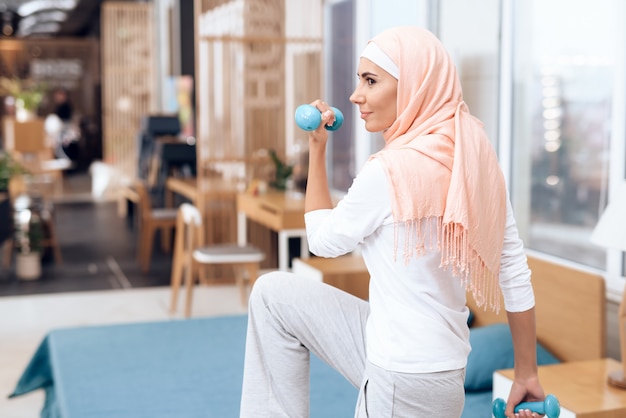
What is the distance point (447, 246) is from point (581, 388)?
45.9 inches

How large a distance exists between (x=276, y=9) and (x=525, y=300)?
4753 millimetres

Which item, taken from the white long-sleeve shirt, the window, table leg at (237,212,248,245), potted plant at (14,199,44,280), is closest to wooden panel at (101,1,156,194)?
potted plant at (14,199,44,280)

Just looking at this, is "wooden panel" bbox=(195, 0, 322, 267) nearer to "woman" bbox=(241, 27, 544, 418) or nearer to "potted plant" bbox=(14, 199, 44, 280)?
"potted plant" bbox=(14, 199, 44, 280)

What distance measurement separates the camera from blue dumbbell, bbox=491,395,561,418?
5.95 ft

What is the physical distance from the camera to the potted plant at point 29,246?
6.43m

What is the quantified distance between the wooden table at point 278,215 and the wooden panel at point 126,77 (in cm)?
647

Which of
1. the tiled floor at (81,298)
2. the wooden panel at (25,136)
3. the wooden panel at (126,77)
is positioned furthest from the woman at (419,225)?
the wooden panel at (126,77)

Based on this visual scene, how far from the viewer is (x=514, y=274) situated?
1881 mm

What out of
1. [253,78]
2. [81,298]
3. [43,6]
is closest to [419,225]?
[81,298]

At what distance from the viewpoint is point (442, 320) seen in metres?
1.77

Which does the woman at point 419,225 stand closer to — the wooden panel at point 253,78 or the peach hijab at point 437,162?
the peach hijab at point 437,162

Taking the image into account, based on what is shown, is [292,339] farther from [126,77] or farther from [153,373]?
[126,77]

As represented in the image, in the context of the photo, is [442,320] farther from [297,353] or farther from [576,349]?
[576,349]

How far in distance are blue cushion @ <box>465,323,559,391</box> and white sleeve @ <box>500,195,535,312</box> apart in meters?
1.29
